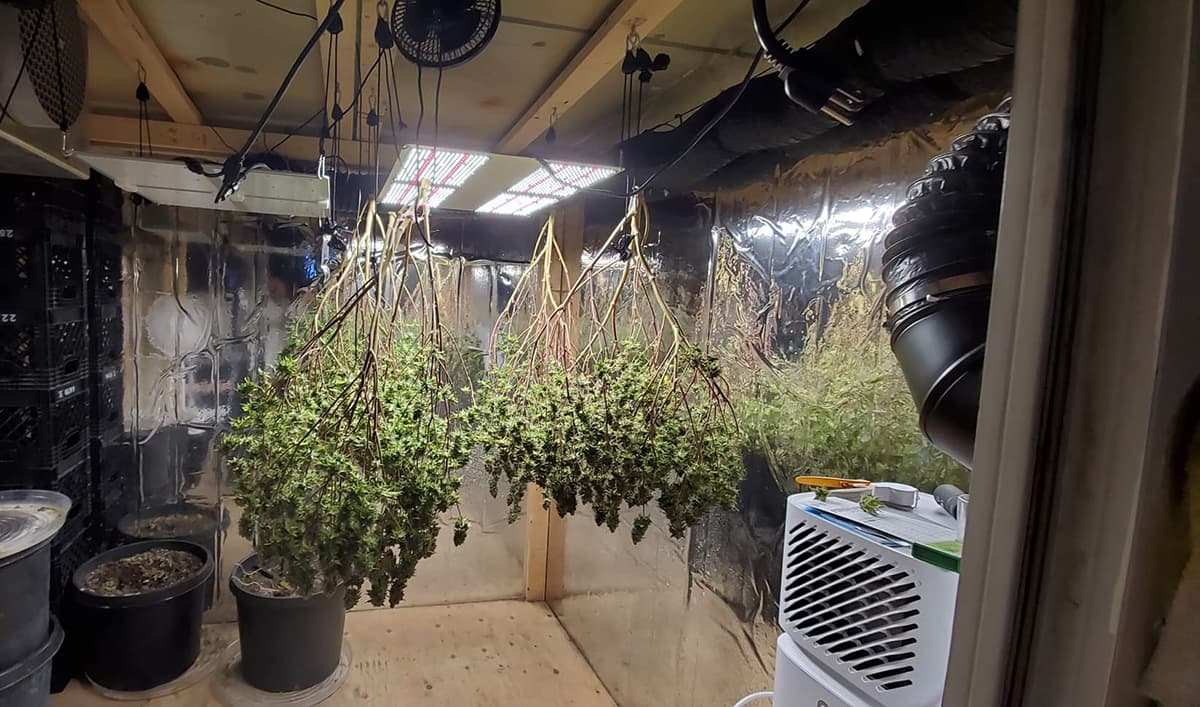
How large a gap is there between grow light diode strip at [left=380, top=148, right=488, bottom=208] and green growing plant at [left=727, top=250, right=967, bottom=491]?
39.4 inches

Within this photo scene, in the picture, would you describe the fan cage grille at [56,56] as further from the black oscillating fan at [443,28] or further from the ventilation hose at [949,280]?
the ventilation hose at [949,280]

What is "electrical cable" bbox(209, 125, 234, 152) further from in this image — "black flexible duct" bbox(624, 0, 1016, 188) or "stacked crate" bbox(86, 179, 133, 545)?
"black flexible duct" bbox(624, 0, 1016, 188)

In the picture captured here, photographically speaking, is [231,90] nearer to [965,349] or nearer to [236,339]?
[236,339]

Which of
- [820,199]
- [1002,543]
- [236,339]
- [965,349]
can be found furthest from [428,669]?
[1002,543]

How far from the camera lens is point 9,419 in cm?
265

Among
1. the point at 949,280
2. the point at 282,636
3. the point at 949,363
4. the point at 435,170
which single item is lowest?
the point at 282,636

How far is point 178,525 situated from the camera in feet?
11.0

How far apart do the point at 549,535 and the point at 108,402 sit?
2.30m

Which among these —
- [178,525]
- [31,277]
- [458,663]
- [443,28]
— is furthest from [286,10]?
[458,663]

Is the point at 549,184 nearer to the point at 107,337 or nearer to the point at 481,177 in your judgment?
the point at 481,177

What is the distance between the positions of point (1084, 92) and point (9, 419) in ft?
11.5

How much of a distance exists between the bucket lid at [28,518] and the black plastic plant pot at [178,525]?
2.74 feet

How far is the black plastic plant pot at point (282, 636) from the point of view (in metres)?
2.79

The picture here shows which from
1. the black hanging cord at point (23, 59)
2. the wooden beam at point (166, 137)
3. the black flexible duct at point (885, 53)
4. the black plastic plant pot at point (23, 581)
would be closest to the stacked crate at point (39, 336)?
the wooden beam at point (166, 137)
